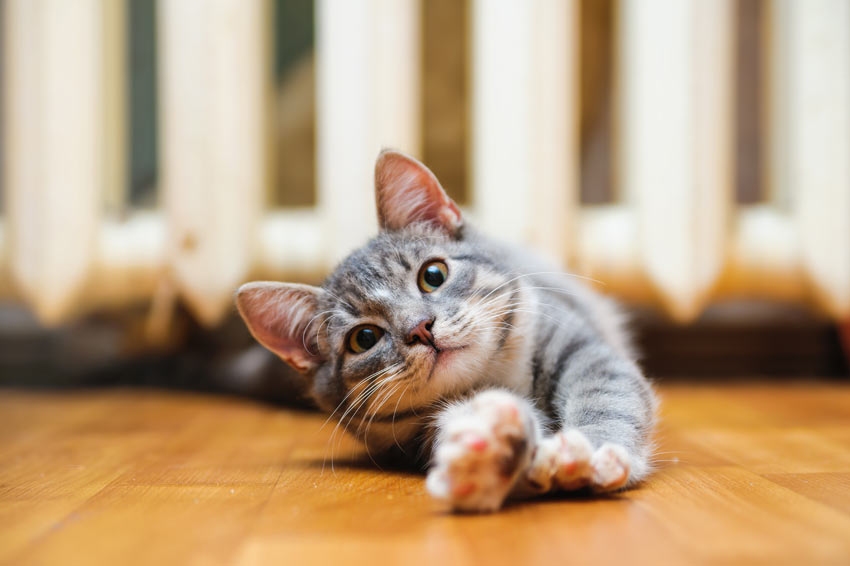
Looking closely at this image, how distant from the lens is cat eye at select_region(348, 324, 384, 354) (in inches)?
37.5

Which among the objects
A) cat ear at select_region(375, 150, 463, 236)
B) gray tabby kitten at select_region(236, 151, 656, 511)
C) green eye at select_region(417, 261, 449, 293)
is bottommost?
gray tabby kitten at select_region(236, 151, 656, 511)

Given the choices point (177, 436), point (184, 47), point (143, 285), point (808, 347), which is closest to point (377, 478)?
point (177, 436)

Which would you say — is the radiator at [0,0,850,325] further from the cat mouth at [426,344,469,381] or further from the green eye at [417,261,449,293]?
the cat mouth at [426,344,469,381]

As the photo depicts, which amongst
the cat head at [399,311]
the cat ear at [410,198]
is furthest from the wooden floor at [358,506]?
the cat ear at [410,198]

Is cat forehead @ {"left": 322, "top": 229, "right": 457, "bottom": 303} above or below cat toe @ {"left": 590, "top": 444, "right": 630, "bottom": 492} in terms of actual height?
above

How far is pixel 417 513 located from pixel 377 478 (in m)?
0.19

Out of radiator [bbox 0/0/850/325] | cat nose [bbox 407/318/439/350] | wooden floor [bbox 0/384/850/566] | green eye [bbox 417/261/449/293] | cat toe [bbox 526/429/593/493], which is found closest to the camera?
wooden floor [bbox 0/384/850/566]

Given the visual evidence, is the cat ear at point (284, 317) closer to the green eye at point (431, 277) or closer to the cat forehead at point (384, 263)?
the cat forehead at point (384, 263)

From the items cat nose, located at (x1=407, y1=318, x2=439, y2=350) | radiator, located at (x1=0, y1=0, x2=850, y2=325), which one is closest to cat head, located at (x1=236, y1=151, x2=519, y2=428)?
cat nose, located at (x1=407, y1=318, x2=439, y2=350)

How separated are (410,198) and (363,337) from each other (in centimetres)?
26

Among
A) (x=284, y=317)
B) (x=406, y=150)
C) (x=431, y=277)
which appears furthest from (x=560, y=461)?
(x=406, y=150)

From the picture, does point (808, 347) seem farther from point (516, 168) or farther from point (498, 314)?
point (498, 314)

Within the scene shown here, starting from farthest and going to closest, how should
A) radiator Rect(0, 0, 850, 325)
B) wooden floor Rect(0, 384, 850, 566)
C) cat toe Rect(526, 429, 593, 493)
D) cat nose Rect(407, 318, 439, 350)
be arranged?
radiator Rect(0, 0, 850, 325), cat nose Rect(407, 318, 439, 350), cat toe Rect(526, 429, 593, 493), wooden floor Rect(0, 384, 850, 566)

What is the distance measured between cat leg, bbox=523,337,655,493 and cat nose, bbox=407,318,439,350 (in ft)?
0.65
